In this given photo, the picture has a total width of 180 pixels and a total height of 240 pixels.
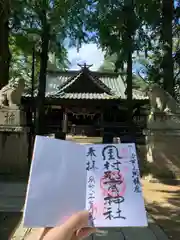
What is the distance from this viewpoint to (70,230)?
1.54 m

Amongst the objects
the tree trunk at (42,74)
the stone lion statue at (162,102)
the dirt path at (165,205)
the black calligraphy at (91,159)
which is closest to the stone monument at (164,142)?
the stone lion statue at (162,102)

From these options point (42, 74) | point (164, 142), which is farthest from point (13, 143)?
point (42, 74)

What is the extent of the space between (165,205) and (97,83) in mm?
17059

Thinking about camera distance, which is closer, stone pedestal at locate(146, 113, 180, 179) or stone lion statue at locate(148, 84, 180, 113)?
stone pedestal at locate(146, 113, 180, 179)

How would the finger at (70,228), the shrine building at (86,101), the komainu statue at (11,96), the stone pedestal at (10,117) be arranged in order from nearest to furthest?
the finger at (70,228), the stone pedestal at (10,117), the komainu statue at (11,96), the shrine building at (86,101)

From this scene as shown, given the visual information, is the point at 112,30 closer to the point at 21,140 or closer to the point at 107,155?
the point at 21,140

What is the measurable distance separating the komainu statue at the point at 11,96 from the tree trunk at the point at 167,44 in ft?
19.1

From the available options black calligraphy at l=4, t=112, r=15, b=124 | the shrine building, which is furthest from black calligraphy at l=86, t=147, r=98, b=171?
the shrine building

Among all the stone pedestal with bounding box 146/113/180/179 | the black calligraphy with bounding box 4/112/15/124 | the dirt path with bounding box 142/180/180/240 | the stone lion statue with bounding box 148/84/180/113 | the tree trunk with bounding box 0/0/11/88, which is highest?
the tree trunk with bounding box 0/0/11/88

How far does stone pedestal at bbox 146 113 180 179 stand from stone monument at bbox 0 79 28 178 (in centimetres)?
360

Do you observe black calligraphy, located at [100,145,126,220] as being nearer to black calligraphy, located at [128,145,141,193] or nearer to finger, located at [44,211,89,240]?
black calligraphy, located at [128,145,141,193]

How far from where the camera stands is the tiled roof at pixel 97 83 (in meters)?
22.4

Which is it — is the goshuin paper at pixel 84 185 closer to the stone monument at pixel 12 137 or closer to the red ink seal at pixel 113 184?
the red ink seal at pixel 113 184

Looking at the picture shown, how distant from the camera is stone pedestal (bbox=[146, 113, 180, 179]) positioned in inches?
386
